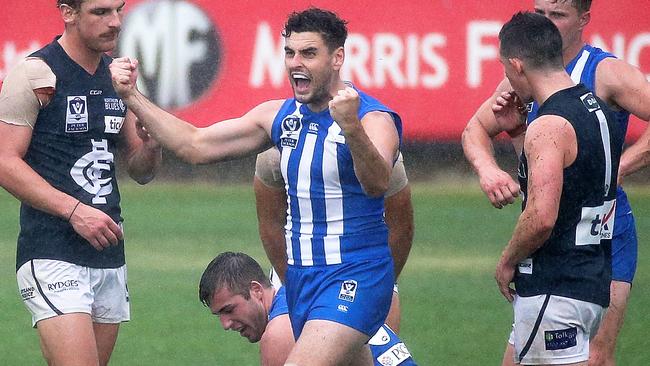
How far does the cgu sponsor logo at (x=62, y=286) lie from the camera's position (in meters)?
5.77

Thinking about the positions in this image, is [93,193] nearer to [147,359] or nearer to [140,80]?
[147,359]

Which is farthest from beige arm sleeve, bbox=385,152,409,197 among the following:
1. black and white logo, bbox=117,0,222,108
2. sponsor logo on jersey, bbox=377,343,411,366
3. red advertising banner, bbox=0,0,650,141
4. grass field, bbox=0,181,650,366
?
black and white logo, bbox=117,0,222,108

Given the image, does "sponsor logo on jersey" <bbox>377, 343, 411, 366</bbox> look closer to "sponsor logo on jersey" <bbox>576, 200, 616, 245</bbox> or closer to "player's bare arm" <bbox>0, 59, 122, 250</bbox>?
"sponsor logo on jersey" <bbox>576, 200, 616, 245</bbox>

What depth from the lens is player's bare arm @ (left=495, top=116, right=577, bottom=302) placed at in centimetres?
484

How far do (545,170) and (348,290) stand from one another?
0.97 m

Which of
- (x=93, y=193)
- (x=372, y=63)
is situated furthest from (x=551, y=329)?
(x=372, y=63)

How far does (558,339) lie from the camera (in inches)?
200

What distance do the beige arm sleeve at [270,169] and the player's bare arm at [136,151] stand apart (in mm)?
501

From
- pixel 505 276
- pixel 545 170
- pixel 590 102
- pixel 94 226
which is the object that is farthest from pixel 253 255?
→ pixel 545 170

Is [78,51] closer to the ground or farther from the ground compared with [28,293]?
farther from the ground

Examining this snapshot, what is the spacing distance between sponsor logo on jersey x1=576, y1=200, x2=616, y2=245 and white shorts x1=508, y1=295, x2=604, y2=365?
242 mm

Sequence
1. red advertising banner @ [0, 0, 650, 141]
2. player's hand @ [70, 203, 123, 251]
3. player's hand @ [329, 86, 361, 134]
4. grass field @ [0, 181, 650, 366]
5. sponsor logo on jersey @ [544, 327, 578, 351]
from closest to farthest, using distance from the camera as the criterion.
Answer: player's hand @ [329, 86, 361, 134]
sponsor logo on jersey @ [544, 327, 578, 351]
player's hand @ [70, 203, 123, 251]
grass field @ [0, 181, 650, 366]
red advertising banner @ [0, 0, 650, 141]

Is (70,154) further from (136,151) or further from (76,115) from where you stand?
(136,151)

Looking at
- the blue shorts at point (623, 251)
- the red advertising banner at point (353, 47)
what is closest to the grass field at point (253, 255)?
the red advertising banner at point (353, 47)
